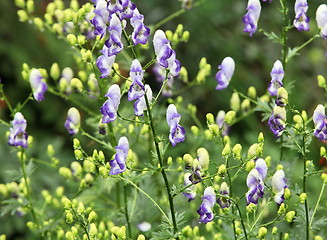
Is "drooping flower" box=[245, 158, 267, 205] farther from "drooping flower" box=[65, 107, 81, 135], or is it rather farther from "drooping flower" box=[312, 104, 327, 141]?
"drooping flower" box=[65, 107, 81, 135]

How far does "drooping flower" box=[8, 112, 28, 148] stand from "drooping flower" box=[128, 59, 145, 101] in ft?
2.19

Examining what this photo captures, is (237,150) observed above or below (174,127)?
below

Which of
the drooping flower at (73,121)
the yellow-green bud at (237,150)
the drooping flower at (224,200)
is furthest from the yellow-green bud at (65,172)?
the yellow-green bud at (237,150)

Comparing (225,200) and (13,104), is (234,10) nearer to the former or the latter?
(13,104)

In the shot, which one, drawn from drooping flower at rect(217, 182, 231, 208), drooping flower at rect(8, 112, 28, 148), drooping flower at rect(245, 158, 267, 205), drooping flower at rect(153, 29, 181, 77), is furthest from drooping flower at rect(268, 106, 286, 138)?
drooping flower at rect(8, 112, 28, 148)

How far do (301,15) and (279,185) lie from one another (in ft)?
2.24

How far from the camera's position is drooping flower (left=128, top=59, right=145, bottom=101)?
75.6 inches

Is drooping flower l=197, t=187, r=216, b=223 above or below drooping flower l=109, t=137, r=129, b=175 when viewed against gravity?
below

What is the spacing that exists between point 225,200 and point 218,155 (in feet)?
6.38

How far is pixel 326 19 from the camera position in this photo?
241cm

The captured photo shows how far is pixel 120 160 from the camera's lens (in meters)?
2.01

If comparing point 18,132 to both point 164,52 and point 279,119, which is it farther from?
point 279,119

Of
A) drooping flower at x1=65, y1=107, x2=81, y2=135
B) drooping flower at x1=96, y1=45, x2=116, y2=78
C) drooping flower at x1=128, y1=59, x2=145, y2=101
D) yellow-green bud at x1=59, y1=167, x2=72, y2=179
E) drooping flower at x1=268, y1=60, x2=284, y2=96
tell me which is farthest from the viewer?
yellow-green bud at x1=59, y1=167, x2=72, y2=179

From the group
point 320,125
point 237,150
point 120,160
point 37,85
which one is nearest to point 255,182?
point 237,150
